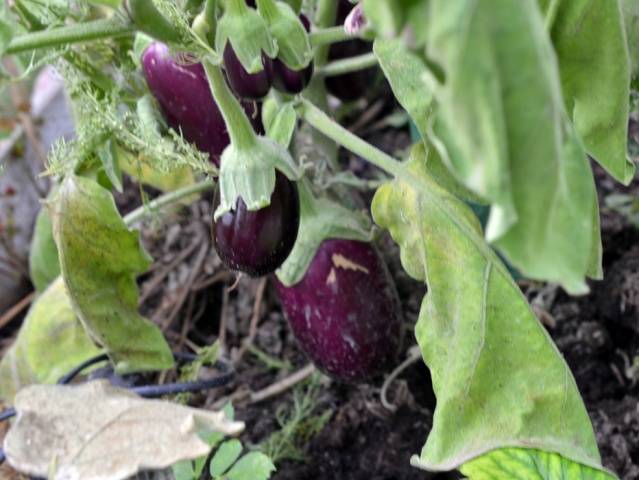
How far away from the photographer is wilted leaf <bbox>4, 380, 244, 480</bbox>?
0.48 meters

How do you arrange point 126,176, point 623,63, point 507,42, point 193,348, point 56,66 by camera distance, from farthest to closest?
point 126,176 → point 193,348 → point 56,66 → point 623,63 → point 507,42

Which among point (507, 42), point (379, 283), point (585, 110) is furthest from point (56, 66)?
point (507, 42)

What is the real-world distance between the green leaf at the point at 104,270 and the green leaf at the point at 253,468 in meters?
0.20

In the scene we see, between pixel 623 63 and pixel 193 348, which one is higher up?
pixel 623 63

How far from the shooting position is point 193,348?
1.09 m

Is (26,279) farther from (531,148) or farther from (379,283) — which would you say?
(531,148)

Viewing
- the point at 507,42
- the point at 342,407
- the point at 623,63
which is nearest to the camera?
the point at 507,42

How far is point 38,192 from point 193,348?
0.43 m

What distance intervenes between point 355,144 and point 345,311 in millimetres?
173

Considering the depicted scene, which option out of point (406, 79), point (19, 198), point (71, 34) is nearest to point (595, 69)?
point (406, 79)

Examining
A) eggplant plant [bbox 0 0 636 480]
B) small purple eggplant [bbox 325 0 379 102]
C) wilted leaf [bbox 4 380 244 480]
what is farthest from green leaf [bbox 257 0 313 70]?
small purple eggplant [bbox 325 0 379 102]

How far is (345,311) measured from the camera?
0.82m

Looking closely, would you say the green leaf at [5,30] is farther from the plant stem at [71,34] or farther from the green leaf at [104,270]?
the green leaf at [104,270]

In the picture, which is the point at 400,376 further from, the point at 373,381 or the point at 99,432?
the point at 99,432
